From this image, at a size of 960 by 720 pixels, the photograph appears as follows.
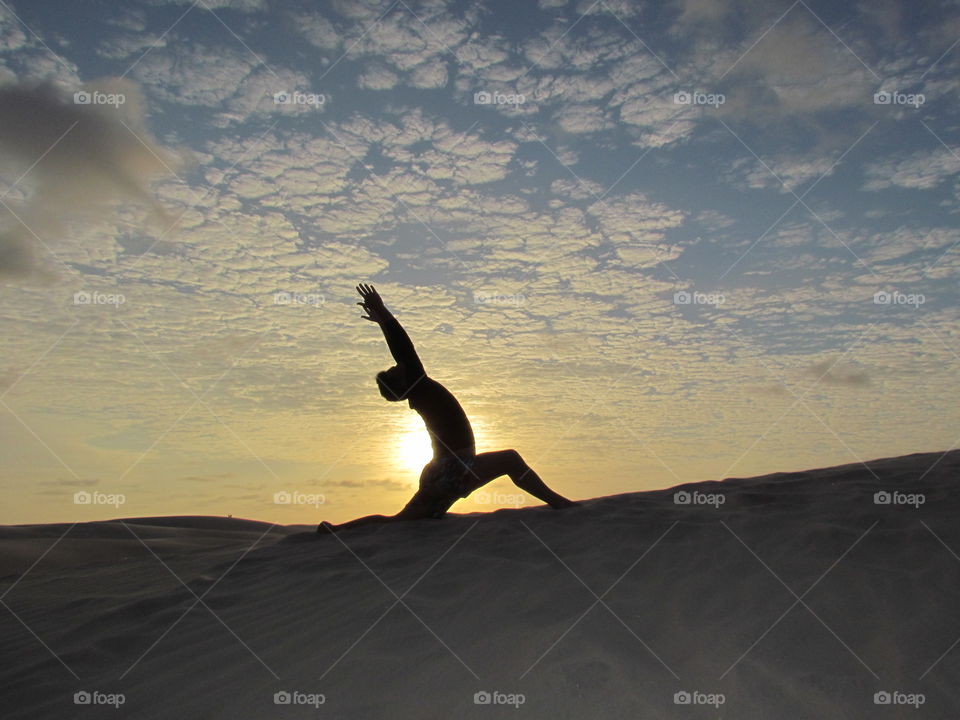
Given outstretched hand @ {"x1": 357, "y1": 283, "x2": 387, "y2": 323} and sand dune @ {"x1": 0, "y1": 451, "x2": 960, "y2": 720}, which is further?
outstretched hand @ {"x1": 357, "y1": 283, "x2": 387, "y2": 323}

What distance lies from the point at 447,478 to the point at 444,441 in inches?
14.1

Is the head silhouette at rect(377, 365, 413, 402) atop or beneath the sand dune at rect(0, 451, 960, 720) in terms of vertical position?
atop

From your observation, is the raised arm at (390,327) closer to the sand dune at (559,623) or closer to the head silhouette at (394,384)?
the head silhouette at (394,384)

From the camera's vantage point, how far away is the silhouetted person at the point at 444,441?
5.79m

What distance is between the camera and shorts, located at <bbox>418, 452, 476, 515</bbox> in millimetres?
5836

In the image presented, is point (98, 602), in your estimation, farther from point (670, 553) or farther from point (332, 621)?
point (670, 553)

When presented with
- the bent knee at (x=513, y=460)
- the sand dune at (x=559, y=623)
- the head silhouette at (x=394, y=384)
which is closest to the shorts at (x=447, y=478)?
the bent knee at (x=513, y=460)

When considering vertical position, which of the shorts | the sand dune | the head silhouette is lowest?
the sand dune

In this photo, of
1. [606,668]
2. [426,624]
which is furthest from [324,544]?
[606,668]

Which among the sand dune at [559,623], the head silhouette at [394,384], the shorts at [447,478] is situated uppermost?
the head silhouette at [394,384]

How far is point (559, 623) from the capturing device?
9.87ft

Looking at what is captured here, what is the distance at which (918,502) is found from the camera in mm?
4418

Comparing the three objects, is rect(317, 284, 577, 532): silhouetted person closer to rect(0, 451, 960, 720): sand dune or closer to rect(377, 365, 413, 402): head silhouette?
rect(377, 365, 413, 402): head silhouette

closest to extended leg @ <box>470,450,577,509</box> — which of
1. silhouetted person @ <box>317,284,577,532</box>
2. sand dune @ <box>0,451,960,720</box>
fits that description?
silhouetted person @ <box>317,284,577,532</box>
